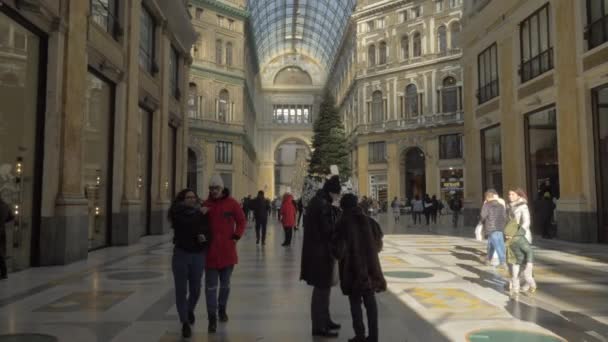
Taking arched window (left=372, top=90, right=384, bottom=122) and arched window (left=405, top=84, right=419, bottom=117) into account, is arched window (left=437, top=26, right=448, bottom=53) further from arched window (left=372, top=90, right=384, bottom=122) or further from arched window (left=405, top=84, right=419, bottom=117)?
arched window (left=372, top=90, right=384, bottom=122)

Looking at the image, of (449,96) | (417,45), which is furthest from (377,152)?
(417,45)

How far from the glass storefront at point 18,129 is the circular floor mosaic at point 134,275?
2.18 metres

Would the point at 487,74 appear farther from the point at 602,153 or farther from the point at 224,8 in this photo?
the point at 224,8

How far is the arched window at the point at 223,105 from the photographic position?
45506 mm

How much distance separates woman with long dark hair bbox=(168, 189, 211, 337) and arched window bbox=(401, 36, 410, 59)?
4496cm

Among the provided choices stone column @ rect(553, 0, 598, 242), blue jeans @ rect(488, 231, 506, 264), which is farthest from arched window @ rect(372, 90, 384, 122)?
blue jeans @ rect(488, 231, 506, 264)

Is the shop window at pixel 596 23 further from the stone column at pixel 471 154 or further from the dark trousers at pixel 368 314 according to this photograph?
the dark trousers at pixel 368 314

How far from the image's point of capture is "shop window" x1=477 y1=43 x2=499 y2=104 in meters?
21.6

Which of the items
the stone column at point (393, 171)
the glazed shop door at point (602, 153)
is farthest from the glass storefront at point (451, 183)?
the glazed shop door at point (602, 153)

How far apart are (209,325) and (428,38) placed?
44.2 metres

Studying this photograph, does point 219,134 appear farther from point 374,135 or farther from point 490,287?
point 490,287

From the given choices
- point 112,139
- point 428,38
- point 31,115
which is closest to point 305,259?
point 31,115

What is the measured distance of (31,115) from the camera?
10430mm

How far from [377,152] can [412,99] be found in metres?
6.35
